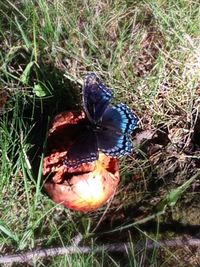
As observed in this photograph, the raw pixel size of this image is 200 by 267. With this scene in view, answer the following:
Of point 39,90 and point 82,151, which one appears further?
point 39,90

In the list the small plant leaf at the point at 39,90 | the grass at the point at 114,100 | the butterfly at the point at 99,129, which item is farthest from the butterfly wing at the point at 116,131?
the small plant leaf at the point at 39,90

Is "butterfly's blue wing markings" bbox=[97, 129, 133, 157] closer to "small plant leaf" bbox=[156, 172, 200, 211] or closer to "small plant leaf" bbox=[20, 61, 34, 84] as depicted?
"small plant leaf" bbox=[156, 172, 200, 211]

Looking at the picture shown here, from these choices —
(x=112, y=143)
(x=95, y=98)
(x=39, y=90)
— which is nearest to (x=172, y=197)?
(x=112, y=143)

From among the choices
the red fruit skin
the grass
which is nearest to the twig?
the grass

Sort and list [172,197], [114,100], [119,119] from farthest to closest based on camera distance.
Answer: [114,100] → [172,197] → [119,119]

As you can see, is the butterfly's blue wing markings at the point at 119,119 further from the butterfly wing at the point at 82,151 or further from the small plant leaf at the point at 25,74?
the small plant leaf at the point at 25,74

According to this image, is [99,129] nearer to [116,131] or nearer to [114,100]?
[116,131]

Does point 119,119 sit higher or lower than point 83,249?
higher
